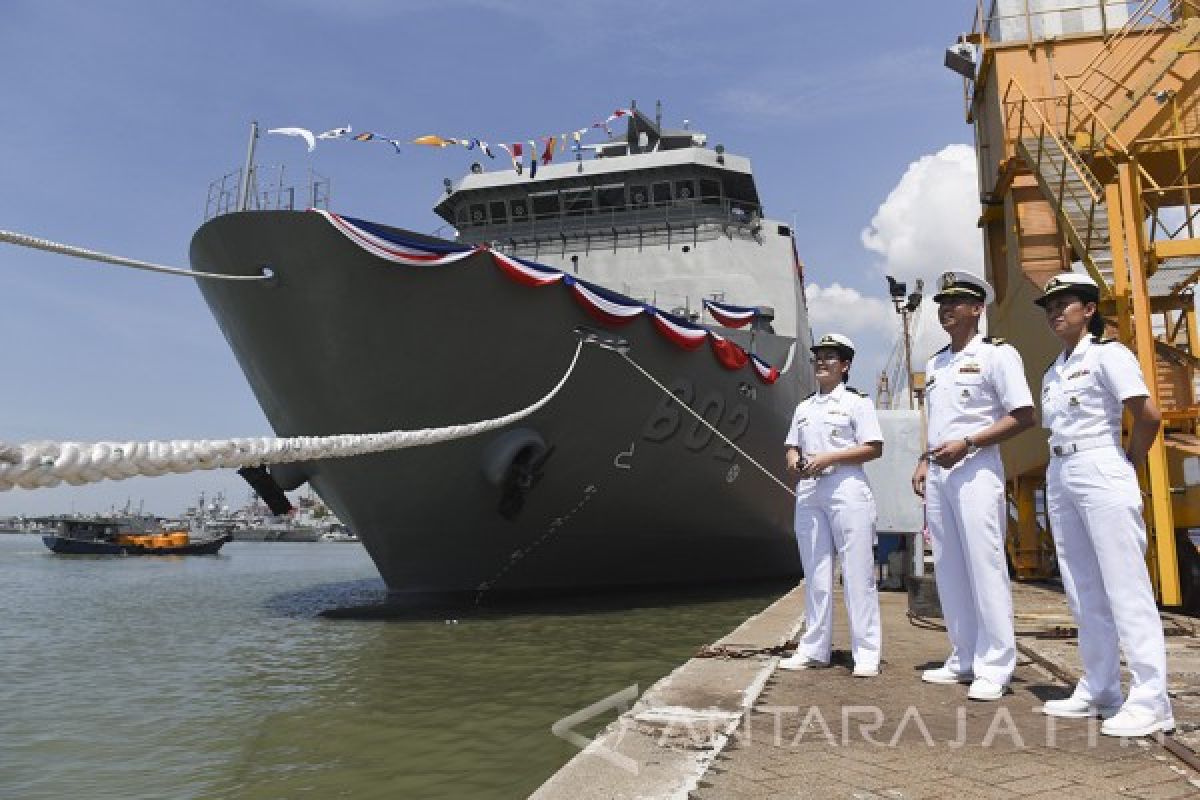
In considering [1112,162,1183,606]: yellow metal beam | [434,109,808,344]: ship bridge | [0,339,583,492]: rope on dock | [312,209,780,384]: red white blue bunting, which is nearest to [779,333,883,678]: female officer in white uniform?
[0,339,583,492]: rope on dock

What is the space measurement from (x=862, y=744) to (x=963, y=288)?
6.46 feet

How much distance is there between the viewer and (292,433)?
9555 mm

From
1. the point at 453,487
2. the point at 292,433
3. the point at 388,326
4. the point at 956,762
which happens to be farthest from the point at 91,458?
the point at 292,433

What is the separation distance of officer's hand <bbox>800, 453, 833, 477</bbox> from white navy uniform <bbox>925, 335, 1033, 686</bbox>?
436mm

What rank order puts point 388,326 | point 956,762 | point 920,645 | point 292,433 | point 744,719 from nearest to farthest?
1. point 956,762
2. point 744,719
3. point 920,645
4. point 388,326
5. point 292,433

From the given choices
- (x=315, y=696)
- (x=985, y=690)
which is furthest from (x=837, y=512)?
(x=315, y=696)

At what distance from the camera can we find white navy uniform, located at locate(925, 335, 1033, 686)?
3.34 metres

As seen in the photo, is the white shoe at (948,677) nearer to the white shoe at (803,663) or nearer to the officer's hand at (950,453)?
the white shoe at (803,663)

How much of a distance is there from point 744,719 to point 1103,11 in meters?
10.7

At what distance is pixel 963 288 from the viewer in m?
3.56

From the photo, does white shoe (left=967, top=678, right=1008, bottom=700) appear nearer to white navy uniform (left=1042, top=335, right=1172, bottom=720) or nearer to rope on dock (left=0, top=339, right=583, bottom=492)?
white navy uniform (left=1042, top=335, right=1172, bottom=720)

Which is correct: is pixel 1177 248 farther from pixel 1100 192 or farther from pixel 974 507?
pixel 974 507

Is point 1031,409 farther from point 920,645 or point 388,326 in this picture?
point 388,326

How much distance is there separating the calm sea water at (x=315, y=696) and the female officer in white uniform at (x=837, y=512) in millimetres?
1337
